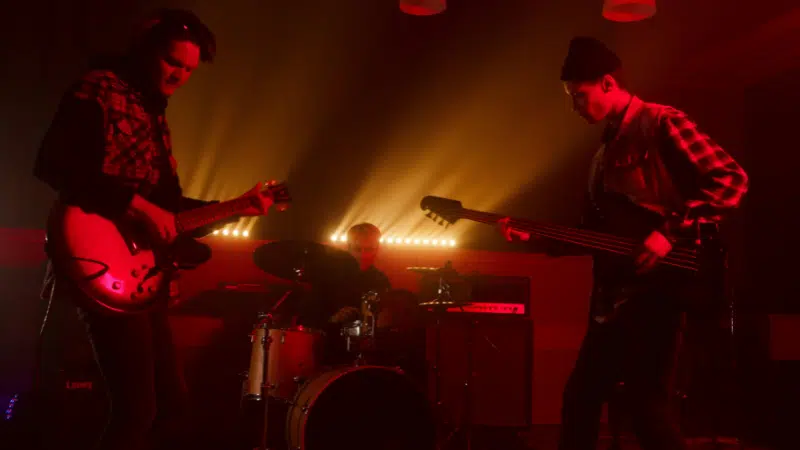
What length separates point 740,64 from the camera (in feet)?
20.9

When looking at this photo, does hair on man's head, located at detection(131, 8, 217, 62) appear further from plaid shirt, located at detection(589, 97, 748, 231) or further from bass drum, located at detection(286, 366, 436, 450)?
bass drum, located at detection(286, 366, 436, 450)

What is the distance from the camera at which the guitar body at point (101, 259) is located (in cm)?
218

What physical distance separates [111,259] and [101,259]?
1.2 inches

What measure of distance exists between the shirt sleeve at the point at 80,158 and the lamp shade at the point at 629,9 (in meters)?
3.57

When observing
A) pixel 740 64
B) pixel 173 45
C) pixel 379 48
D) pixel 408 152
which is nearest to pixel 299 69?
pixel 379 48

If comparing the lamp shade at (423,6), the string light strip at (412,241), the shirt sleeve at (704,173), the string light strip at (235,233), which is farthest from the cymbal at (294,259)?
the shirt sleeve at (704,173)

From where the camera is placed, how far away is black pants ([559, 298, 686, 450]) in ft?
7.95

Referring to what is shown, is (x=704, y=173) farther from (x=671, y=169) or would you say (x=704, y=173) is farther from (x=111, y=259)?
Answer: (x=111, y=259)

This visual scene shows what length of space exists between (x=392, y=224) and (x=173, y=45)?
4009mm

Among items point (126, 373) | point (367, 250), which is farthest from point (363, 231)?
point (126, 373)

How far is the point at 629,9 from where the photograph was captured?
15.4 feet

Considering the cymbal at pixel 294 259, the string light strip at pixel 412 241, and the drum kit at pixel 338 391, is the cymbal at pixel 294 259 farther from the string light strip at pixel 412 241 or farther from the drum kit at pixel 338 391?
the string light strip at pixel 412 241

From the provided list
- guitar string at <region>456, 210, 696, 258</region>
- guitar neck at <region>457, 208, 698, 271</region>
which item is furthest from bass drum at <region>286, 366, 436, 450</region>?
guitar string at <region>456, 210, 696, 258</region>

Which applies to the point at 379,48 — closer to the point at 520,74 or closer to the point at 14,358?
the point at 520,74
